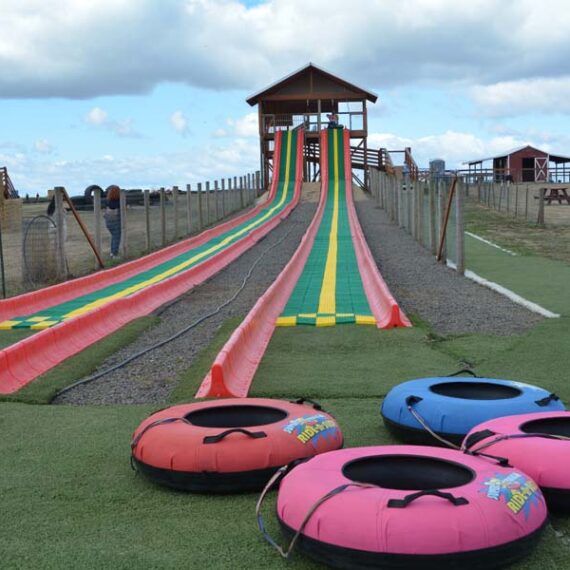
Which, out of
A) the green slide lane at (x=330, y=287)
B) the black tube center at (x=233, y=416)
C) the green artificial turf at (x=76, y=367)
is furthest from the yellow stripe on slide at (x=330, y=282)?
the black tube center at (x=233, y=416)

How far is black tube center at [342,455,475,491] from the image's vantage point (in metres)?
3.87

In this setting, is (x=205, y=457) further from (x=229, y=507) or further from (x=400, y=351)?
(x=400, y=351)

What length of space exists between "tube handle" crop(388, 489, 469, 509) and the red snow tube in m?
1.08

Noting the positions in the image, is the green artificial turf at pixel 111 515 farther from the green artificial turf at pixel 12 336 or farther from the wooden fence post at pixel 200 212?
the wooden fence post at pixel 200 212

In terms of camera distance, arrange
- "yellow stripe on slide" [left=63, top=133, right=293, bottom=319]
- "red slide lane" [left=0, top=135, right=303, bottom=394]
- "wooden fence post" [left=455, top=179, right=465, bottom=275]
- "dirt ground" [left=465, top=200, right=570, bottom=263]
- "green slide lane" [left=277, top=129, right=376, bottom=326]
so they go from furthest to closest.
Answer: "dirt ground" [left=465, top=200, right=570, bottom=263], "wooden fence post" [left=455, top=179, right=465, bottom=275], "yellow stripe on slide" [left=63, top=133, right=293, bottom=319], "green slide lane" [left=277, top=129, right=376, bottom=326], "red slide lane" [left=0, top=135, right=303, bottom=394]

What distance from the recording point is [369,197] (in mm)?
36406

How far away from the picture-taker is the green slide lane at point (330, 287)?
391 inches

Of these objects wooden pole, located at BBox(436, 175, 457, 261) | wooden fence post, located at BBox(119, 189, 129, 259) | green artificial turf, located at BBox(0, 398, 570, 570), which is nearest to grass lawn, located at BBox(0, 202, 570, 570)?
green artificial turf, located at BBox(0, 398, 570, 570)

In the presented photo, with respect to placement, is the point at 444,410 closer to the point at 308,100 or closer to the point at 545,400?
the point at 545,400

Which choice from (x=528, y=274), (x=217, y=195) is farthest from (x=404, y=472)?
(x=217, y=195)

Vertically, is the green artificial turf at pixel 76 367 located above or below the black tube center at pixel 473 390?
below

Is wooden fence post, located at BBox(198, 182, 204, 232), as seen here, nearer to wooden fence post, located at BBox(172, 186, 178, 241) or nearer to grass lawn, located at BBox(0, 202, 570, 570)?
wooden fence post, located at BBox(172, 186, 178, 241)

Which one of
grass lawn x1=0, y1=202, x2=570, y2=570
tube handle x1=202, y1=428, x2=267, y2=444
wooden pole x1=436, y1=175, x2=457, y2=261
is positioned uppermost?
wooden pole x1=436, y1=175, x2=457, y2=261

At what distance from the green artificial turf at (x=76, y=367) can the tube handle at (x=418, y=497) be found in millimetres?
3717
